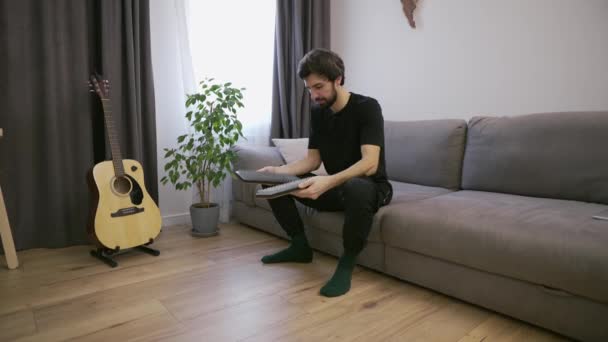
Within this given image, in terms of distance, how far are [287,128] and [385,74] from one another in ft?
2.75

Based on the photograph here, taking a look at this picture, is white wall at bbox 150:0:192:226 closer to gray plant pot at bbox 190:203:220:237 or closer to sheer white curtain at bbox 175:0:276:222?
sheer white curtain at bbox 175:0:276:222

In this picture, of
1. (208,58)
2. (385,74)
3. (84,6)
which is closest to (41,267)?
(84,6)

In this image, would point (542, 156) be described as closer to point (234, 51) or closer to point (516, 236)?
point (516, 236)

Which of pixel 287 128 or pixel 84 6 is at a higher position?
pixel 84 6

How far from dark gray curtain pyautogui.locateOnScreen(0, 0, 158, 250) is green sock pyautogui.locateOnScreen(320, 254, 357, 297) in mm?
1399

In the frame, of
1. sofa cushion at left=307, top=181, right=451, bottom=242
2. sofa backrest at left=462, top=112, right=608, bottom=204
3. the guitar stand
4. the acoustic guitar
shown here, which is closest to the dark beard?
sofa cushion at left=307, top=181, right=451, bottom=242

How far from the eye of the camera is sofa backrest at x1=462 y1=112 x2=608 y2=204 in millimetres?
1612

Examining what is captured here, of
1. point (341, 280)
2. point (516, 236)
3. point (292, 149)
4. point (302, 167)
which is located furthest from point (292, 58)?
point (516, 236)

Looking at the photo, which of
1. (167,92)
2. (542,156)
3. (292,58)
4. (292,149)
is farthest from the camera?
(292,58)

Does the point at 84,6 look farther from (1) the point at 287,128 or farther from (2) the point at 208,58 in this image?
(1) the point at 287,128

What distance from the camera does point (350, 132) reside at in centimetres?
169

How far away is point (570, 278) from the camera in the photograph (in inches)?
43.2

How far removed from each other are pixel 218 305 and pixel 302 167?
733 mm

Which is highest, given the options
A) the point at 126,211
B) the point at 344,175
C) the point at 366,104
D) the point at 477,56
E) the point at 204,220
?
the point at 477,56
